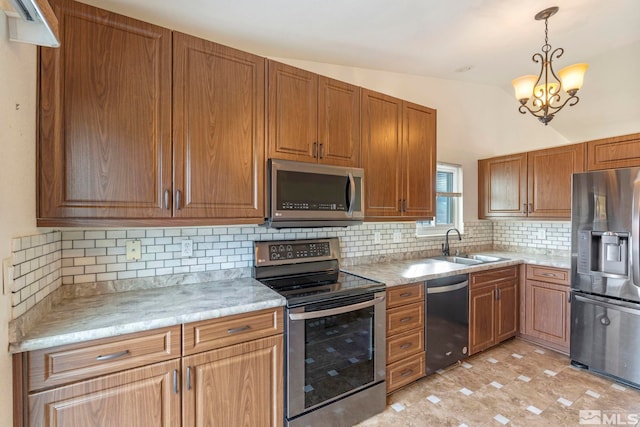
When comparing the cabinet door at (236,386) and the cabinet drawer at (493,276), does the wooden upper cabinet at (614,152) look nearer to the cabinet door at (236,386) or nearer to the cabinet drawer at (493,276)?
the cabinet drawer at (493,276)

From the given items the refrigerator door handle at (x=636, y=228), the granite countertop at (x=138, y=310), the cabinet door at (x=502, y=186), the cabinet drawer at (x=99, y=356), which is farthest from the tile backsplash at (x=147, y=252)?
the refrigerator door handle at (x=636, y=228)

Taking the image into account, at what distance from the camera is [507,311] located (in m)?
3.01

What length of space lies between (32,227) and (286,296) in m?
1.21

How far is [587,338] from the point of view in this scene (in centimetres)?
254

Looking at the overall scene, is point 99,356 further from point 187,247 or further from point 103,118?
point 103,118

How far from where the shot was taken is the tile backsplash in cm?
130

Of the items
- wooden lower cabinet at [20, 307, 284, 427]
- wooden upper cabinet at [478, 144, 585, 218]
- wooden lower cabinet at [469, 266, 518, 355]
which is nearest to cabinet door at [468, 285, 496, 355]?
wooden lower cabinet at [469, 266, 518, 355]

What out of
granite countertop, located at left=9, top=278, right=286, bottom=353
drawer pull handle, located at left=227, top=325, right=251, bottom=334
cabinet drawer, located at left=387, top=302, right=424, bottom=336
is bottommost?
cabinet drawer, located at left=387, top=302, right=424, bottom=336

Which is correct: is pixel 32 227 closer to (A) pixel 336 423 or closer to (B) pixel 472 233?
(A) pixel 336 423

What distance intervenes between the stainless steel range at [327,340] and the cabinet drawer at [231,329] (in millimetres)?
87

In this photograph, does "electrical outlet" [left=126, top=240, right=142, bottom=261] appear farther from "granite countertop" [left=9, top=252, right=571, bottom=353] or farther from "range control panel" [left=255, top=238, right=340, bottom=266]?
"range control panel" [left=255, top=238, right=340, bottom=266]

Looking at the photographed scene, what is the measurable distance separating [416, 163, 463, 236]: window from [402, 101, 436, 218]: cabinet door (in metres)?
0.80

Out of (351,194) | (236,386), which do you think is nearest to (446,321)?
(351,194)

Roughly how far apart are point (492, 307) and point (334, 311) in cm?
192
